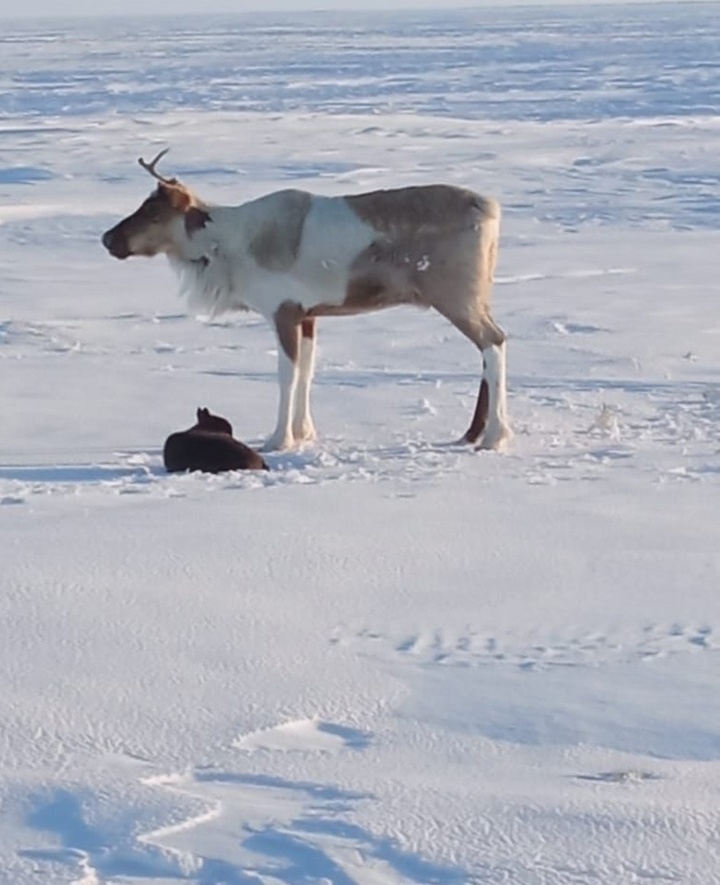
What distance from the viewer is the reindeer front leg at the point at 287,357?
873 centimetres

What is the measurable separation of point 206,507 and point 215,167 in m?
19.1

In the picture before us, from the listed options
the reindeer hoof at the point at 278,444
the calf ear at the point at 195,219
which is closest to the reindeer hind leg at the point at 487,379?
the reindeer hoof at the point at 278,444

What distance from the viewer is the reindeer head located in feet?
30.1

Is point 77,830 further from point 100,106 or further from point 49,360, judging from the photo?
point 100,106

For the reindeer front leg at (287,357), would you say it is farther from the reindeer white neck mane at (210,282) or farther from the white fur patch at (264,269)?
the reindeer white neck mane at (210,282)

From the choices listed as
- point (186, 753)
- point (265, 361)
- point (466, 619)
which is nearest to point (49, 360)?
point (265, 361)

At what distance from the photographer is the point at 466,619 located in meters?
5.42

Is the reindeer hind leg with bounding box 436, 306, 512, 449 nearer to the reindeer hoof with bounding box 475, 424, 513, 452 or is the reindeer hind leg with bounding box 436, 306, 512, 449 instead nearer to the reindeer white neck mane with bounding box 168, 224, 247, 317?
the reindeer hoof with bounding box 475, 424, 513, 452

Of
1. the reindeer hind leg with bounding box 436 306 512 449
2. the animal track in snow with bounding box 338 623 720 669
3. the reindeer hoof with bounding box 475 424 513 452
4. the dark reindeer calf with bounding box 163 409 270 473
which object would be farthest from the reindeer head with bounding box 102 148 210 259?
the animal track in snow with bounding box 338 623 720 669

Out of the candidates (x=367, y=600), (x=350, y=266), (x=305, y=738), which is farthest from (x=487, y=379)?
(x=305, y=738)

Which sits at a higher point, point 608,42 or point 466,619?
point 608,42

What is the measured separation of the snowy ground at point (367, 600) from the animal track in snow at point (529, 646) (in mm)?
13

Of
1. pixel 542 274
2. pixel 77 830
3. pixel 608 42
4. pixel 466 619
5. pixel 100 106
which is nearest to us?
pixel 77 830

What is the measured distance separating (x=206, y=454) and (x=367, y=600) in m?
2.38
